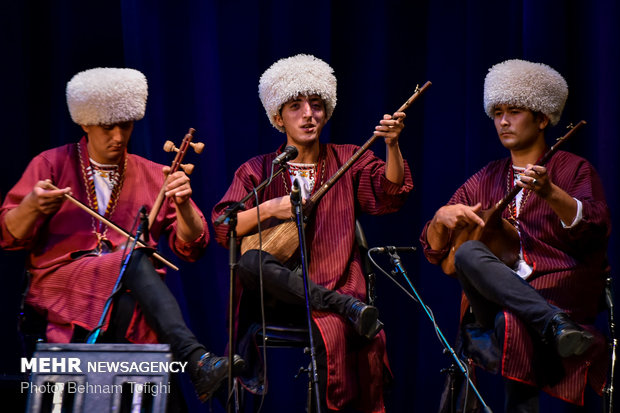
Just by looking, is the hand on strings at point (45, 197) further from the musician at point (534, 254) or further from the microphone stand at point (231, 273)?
the musician at point (534, 254)

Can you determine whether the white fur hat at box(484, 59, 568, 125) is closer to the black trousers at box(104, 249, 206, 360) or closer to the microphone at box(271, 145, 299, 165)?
the microphone at box(271, 145, 299, 165)

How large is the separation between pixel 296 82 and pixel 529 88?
95 cm

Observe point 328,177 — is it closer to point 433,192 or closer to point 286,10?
point 433,192

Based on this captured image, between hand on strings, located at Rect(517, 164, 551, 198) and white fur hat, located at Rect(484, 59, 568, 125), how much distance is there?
468 millimetres

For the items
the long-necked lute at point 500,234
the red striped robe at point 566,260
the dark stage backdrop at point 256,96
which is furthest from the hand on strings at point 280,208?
the dark stage backdrop at point 256,96

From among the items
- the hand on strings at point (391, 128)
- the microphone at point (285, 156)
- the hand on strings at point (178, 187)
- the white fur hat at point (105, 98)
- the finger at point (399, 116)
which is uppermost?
the white fur hat at point (105, 98)

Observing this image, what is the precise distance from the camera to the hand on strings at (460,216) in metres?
2.92

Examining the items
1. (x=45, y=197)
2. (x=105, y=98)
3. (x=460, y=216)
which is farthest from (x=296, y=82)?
(x=45, y=197)

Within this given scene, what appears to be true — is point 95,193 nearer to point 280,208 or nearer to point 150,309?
point 150,309

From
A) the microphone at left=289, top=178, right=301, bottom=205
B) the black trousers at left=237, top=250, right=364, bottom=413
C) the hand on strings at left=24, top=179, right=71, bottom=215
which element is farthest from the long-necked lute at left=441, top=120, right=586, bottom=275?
the hand on strings at left=24, top=179, right=71, bottom=215

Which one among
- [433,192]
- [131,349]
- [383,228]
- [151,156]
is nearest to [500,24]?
[433,192]

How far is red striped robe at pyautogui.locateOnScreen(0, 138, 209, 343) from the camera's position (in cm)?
277

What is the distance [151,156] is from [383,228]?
1245mm

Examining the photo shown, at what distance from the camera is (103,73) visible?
3084 mm
